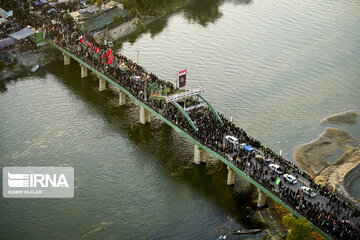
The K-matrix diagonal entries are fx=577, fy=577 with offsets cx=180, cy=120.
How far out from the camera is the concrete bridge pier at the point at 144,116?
89750mm

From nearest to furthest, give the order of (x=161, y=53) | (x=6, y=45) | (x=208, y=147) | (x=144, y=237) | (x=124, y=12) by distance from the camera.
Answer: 1. (x=144, y=237)
2. (x=208, y=147)
3. (x=6, y=45)
4. (x=161, y=53)
5. (x=124, y=12)

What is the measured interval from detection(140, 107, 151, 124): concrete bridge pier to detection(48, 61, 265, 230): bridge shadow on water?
2.63ft

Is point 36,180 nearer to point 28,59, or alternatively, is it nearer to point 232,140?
point 232,140

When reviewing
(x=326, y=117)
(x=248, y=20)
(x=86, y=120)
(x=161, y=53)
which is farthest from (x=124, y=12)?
(x=326, y=117)

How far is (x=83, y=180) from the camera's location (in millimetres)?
76625

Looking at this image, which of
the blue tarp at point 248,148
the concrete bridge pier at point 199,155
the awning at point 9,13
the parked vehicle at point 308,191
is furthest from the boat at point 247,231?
the awning at point 9,13

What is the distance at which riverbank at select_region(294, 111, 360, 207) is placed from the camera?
3024 inches

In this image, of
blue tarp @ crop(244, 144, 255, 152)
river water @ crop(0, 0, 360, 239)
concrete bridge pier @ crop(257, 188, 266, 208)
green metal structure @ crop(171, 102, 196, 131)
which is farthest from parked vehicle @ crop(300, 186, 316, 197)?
green metal structure @ crop(171, 102, 196, 131)

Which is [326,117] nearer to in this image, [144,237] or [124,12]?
[144,237]

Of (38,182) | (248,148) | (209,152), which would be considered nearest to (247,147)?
(248,148)

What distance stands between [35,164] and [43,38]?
39.0 m

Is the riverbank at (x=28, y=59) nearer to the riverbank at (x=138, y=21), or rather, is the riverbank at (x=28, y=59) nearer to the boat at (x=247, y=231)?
the riverbank at (x=138, y=21)

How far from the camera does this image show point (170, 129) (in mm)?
88875

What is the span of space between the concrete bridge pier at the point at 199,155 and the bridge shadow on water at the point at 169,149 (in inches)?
27.6
